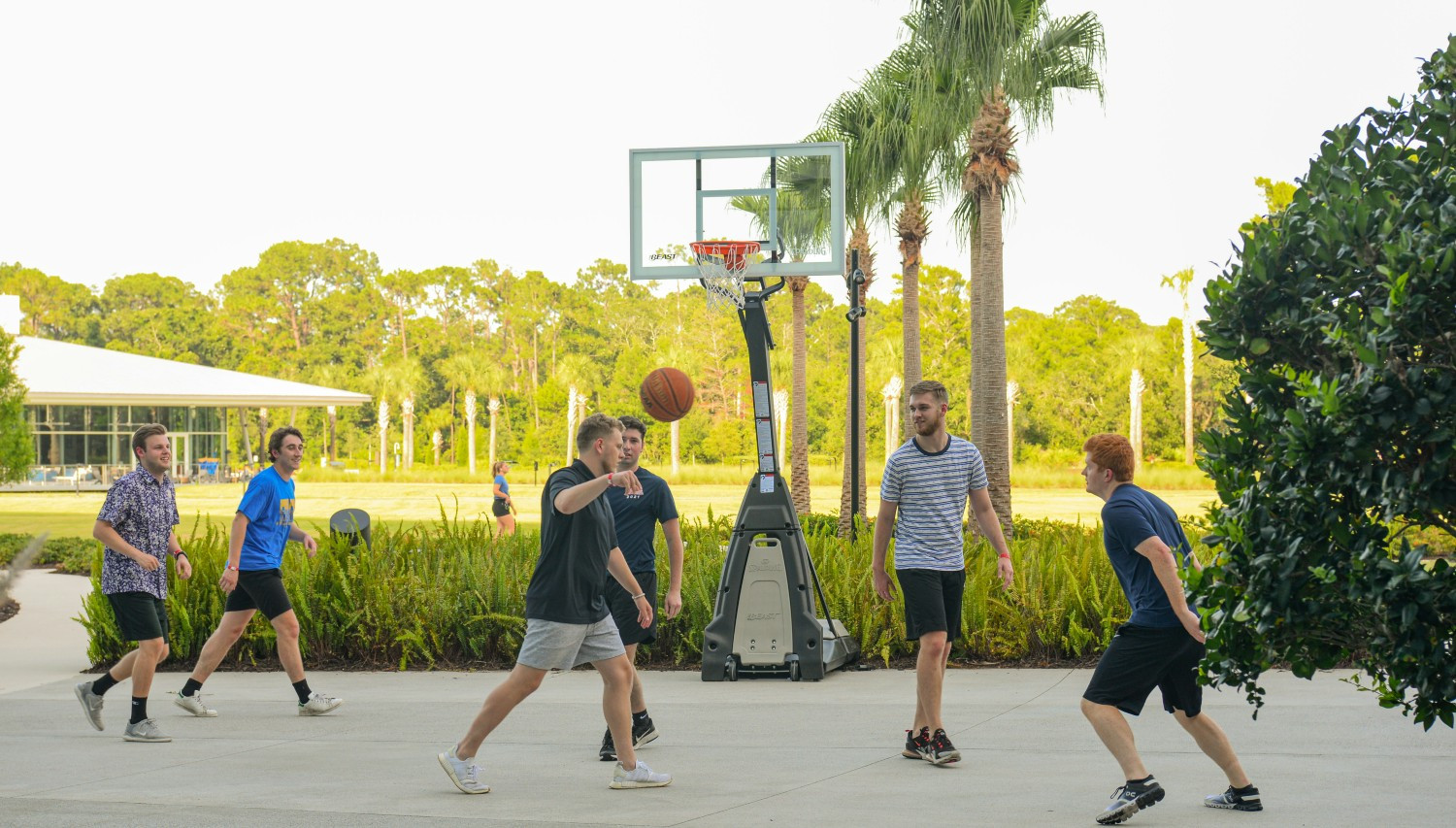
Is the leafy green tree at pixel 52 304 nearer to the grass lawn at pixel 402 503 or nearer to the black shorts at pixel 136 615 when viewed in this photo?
the grass lawn at pixel 402 503

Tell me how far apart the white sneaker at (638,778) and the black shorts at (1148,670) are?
1.97 m

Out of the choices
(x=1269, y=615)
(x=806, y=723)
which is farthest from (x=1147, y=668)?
(x=806, y=723)

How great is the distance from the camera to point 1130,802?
5.40m

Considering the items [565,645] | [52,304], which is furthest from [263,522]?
[52,304]

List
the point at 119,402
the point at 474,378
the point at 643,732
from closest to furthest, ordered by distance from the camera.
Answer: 1. the point at 643,732
2. the point at 119,402
3. the point at 474,378

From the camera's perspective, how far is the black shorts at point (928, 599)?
6.86 m

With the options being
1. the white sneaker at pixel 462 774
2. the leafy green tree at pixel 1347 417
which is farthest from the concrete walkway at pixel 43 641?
the leafy green tree at pixel 1347 417

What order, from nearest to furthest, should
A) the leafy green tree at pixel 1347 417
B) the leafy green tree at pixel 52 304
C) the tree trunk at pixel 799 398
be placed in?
1. the leafy green tree at pixel 1347 417
2. the tree trunk at pixel 799 398
3. the leafy green tree at pixel 52 304

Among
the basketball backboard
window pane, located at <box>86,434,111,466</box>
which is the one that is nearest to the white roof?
window pane, located at <box>86,434,111,466</box>

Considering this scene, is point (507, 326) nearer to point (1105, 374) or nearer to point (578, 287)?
point (578, 287)

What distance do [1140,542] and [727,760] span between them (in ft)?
8.32

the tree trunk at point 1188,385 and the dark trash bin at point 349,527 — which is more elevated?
the tree trunk at point 1188,385

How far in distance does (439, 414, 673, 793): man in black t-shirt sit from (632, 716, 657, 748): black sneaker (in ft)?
2.70

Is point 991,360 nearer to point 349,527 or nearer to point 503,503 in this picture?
point 503,503
